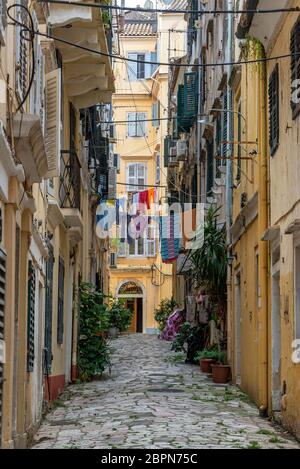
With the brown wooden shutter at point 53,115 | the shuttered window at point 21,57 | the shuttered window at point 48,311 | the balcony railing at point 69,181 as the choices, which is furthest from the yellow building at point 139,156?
the shuttered window at point 21,57

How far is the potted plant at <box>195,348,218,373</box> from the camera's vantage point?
2275cm

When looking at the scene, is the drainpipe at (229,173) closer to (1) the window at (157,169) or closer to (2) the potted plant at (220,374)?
(2) the potted plant at (220,374)

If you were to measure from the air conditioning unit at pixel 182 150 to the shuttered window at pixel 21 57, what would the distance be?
22.9 meters

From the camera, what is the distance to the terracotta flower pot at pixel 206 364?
22719 millimetres

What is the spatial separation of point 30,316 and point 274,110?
469cm

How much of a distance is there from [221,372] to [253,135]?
568cm

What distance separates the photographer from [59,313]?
19.3 m

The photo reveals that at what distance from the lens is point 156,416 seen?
1430cm

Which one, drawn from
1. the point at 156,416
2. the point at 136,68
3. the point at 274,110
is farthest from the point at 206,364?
the point at 136,68

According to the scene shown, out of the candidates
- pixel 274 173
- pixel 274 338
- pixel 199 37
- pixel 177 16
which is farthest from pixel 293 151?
pixel 177 16

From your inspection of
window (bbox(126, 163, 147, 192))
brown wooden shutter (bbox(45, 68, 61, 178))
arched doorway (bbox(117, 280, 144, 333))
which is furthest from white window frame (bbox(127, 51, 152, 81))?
brown wooden shutter (bbox(45, 68, 61, 178))

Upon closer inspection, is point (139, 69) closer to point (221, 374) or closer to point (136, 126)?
point (136, 126)

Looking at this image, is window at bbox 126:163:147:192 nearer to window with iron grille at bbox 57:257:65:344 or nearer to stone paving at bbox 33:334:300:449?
stone paving at bbox 33:334:300:449
